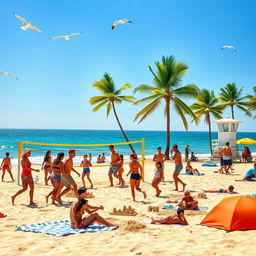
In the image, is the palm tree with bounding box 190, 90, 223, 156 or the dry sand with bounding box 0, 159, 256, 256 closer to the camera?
the dry sand with bounding box 0, 159, 256, 256

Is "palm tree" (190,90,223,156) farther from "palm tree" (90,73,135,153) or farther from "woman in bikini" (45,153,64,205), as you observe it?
"woman in bikini" (45,153,64,205)

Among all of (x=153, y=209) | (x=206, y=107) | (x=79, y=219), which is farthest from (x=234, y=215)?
(x=206, y=107)

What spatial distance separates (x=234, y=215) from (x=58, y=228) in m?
3.31

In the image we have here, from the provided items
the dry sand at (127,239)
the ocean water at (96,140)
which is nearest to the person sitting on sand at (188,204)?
the dry sand at (127,239)

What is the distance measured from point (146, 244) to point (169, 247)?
0.38m

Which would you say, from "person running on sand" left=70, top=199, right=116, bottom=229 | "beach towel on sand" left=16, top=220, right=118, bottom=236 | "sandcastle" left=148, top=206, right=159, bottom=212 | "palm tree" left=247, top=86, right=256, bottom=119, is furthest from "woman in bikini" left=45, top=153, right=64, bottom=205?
"palm tree" left=247, top=86, right=256, bottom=119

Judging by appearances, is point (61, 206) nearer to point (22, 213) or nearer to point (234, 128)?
point (22, 213)

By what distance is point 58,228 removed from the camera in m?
6.03

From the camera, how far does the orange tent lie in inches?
236

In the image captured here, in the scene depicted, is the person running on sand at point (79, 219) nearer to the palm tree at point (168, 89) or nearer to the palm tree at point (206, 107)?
the palm tree at point (168, 89)

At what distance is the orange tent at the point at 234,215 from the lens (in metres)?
5.98

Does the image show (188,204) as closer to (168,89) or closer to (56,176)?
(56,176)

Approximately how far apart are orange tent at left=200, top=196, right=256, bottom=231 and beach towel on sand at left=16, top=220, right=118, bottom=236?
1957 millimetres

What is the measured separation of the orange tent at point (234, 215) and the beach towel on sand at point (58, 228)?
1.96 metres
